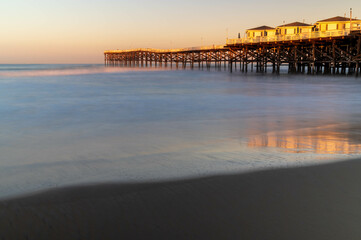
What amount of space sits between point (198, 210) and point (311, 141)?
4.08 metres

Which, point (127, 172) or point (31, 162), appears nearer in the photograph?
point (127, 172)

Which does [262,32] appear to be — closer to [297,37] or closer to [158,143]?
[297,37]

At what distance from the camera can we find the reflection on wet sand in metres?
5.99

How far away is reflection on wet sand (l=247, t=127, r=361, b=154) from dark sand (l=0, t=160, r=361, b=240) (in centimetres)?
161

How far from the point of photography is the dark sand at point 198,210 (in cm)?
305

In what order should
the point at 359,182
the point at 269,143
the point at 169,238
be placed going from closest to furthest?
1. the point at 169,238
2. the point at 359,182
3. the point at 269,143

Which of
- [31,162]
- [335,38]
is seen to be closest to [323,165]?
[31,162]

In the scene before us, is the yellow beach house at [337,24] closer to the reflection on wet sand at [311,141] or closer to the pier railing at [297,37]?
the pier railing at [297,37]

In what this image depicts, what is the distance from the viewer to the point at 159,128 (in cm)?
864

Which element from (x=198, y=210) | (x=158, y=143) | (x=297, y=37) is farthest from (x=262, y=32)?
(x=198, y=210)

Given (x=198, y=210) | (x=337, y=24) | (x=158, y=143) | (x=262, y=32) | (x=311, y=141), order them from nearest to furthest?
(x=198, y=210), (x=311, y=141), (x=158, y=143), (x=337, y=24), (x=262, y=32)

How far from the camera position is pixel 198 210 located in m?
3.45

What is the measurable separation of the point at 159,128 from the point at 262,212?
Answer: 215 inches

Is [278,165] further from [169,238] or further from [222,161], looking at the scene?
[169,238]
